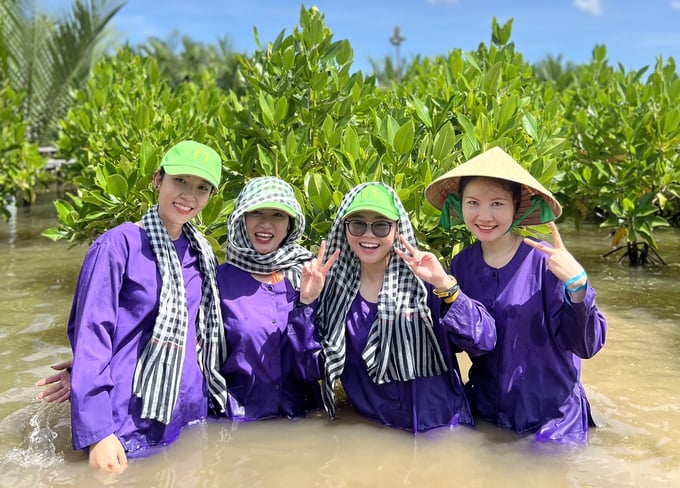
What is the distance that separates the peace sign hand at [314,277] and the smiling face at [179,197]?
545 mm

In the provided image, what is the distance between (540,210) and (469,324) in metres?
0.69

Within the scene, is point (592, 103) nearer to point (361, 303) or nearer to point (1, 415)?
point (361, 303)

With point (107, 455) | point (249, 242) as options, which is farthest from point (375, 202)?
point (107, 455)

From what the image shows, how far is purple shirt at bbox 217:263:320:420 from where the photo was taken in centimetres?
290

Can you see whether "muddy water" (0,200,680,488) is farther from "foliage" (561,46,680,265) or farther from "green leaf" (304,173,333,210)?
"foliage" (561,46,680,265)

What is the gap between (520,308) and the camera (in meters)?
2.71

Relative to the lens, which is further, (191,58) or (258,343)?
(191,58)

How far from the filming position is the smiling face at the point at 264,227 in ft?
9.61

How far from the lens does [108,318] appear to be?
2.57 metres

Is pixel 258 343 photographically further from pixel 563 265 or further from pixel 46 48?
pixel 46 48

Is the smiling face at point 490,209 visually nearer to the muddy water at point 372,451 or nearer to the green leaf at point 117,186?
the muddy water at point 372,451

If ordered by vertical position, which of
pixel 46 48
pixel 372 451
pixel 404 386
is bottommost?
pixel 372 451

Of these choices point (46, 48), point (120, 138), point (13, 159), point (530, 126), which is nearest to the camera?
point (530, 126)

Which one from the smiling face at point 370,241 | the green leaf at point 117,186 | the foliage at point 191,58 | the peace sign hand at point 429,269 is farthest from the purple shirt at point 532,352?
the foliage at point 191,58
